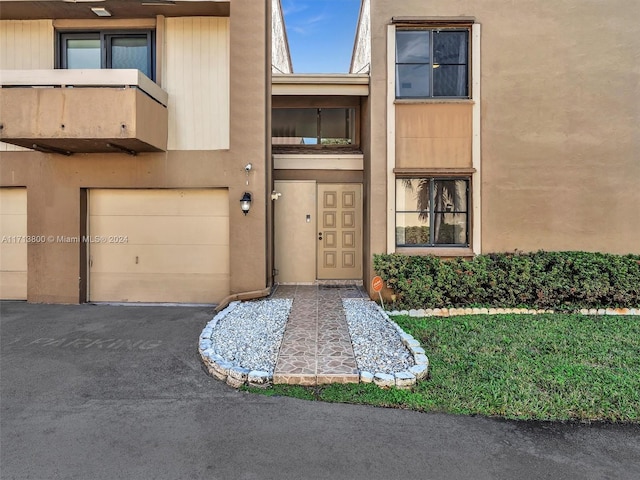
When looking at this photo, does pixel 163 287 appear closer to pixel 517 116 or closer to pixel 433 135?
pixel 433 135

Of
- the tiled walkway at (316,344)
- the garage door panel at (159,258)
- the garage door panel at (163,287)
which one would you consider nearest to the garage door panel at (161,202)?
the garage door panel at (159,258)

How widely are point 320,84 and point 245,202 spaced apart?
349 centimetres

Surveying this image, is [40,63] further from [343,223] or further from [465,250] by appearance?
[465,250]

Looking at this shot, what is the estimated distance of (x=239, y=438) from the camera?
2.87 meters

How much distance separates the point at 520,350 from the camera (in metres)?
4.57

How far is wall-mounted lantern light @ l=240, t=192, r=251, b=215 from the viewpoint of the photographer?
688cm

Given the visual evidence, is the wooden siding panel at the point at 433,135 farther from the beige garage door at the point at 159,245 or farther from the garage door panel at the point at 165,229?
the garage door panel at the point at 165,229

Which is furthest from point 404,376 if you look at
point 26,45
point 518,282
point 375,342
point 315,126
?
point 26,45

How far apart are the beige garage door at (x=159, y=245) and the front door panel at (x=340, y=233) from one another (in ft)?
8.08

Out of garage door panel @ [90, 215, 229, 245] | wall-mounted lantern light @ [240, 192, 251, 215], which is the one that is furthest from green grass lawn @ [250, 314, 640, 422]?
garage door panel @ [90, 215, 229, 245]

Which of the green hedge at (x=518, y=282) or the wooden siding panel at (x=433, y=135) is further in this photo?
the wooden siding panel at (x=433, y=135)

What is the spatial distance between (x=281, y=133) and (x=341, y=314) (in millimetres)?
5704

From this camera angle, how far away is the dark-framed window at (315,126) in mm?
9312

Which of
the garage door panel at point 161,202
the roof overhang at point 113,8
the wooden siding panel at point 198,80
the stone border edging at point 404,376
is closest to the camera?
the stone border edging at point 404,376
